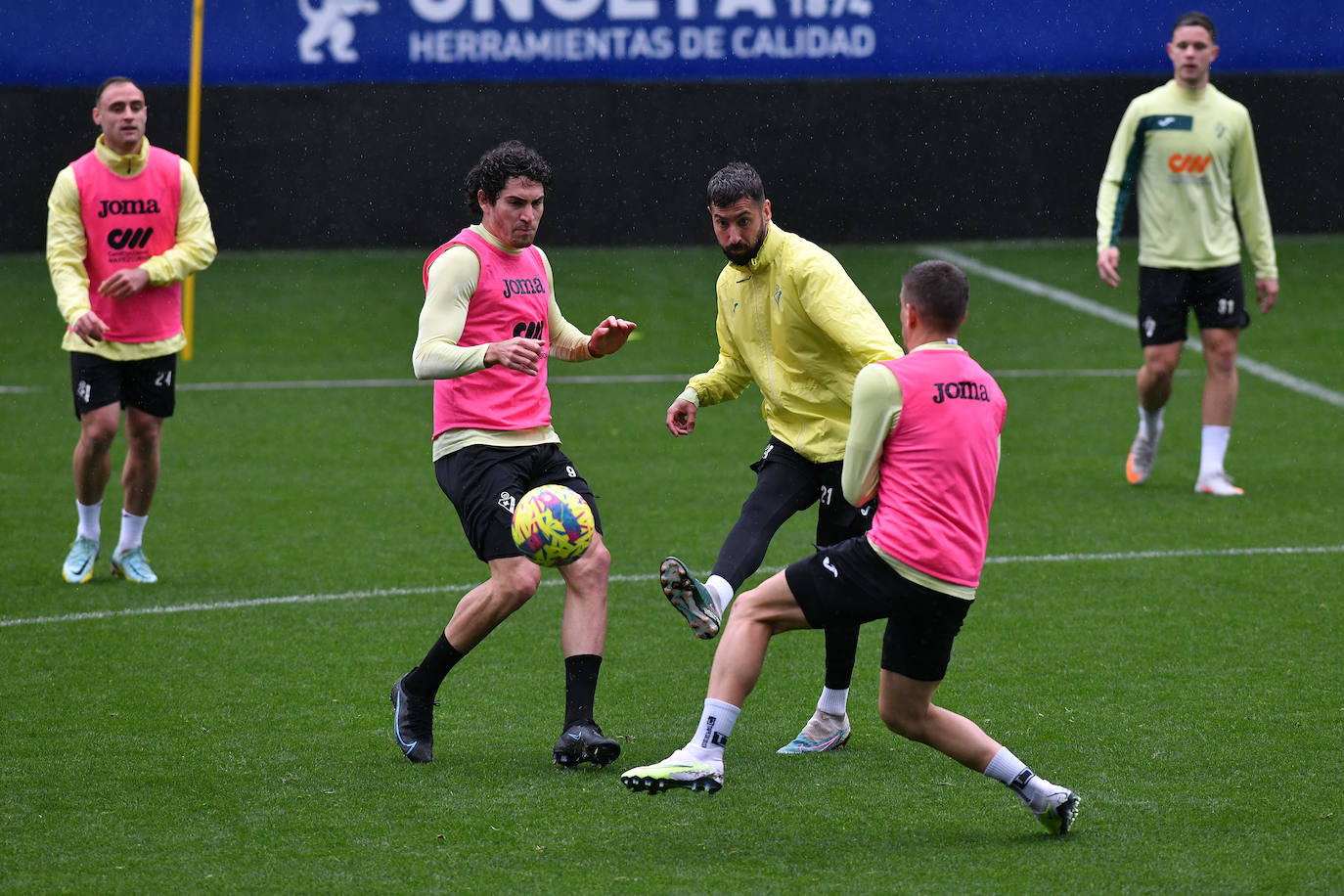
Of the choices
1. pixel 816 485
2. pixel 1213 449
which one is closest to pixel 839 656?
pixel 816 485

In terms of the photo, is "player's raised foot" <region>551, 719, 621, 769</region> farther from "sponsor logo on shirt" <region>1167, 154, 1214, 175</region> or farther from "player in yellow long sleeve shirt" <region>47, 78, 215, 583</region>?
"sponsor logo on shirt" <region>1167, 154, 1214, 175</region>

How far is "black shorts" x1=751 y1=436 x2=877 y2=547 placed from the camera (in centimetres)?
620

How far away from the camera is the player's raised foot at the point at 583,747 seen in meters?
5.91

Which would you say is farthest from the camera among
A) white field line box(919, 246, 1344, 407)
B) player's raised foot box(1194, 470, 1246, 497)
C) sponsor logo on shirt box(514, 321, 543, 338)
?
white field line box(919, 246, 1344, 407)

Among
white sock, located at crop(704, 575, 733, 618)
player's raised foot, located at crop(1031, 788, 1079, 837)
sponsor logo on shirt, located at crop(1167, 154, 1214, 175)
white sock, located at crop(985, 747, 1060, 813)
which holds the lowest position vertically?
player's raised foot, located at crop(1031, 788, 1079, 837)

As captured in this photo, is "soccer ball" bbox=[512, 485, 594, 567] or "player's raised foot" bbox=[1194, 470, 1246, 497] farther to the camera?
"player's raised foot" bbox=[1194, 470, 1246, 497]

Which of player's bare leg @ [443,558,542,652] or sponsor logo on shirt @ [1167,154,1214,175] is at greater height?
sponsor logo on shirt @ [1167,154,1214,175]

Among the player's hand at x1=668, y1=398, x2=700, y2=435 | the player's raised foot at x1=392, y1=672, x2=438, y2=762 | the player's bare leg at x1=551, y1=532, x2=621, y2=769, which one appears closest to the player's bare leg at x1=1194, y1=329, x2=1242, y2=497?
the player's hand at x1=668, y1=398, x2=700, y2=435

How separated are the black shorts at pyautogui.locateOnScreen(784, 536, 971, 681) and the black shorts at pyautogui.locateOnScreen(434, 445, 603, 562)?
133cm

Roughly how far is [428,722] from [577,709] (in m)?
0.54

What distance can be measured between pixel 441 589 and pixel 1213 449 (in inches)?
196

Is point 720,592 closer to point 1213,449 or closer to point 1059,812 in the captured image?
point 1059,812

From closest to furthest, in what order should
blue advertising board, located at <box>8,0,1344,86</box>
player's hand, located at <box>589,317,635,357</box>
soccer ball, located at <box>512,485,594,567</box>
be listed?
soccer ball, located at <box>512,485,594,567</box> → player's hand, located at <box>589,317,635,357</box> → blue advertising board, located at <box>8,0,1344,86</box>

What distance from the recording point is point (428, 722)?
616cm
